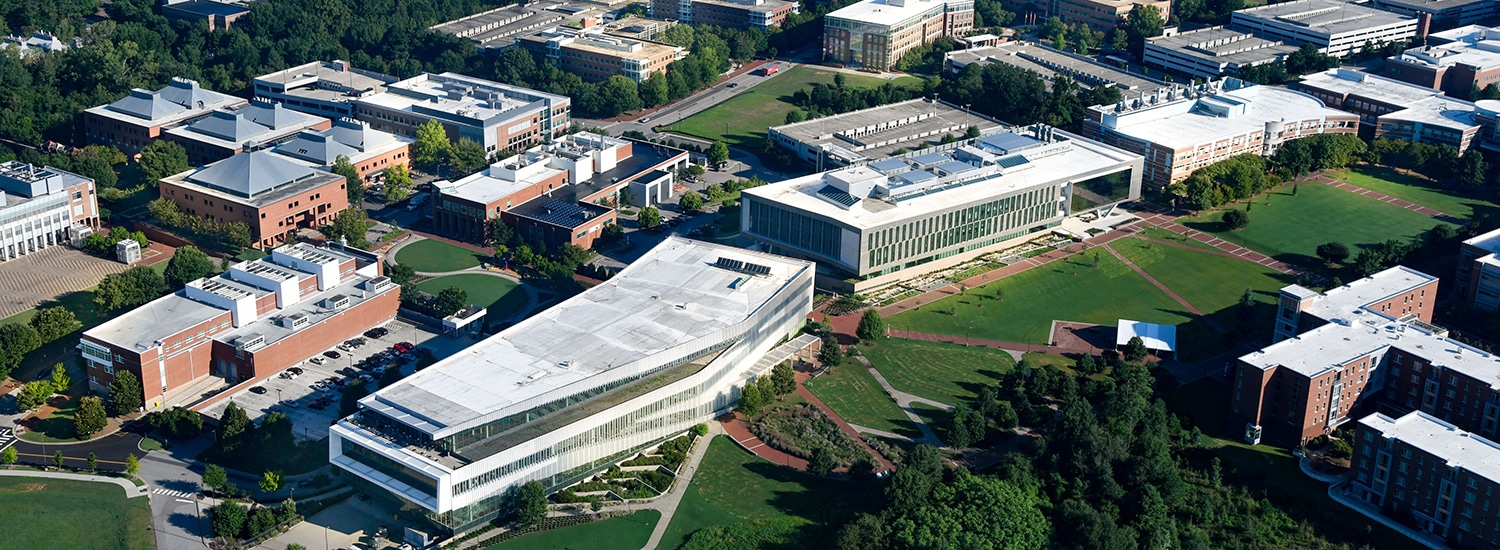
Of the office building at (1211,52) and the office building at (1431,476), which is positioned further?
the office building at (1211,52)

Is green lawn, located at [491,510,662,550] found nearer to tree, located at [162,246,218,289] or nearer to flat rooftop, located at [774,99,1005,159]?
tree, located at [162,246,218,289]

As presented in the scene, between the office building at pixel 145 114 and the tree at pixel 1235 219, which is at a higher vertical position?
the office building at pixel 145 114

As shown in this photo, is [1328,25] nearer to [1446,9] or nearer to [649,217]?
[1446,9]

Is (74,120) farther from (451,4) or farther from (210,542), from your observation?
(210,542)

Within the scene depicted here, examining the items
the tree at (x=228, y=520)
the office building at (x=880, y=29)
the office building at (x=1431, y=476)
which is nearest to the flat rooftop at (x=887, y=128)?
the office building at (x=880, y=29)

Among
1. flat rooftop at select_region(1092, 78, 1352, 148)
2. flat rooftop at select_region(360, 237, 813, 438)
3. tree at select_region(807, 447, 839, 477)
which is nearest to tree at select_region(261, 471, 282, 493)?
flat rooftop at select_region(360, 237, 813, 438)

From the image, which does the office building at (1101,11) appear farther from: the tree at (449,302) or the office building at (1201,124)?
the tree at (449,302)
